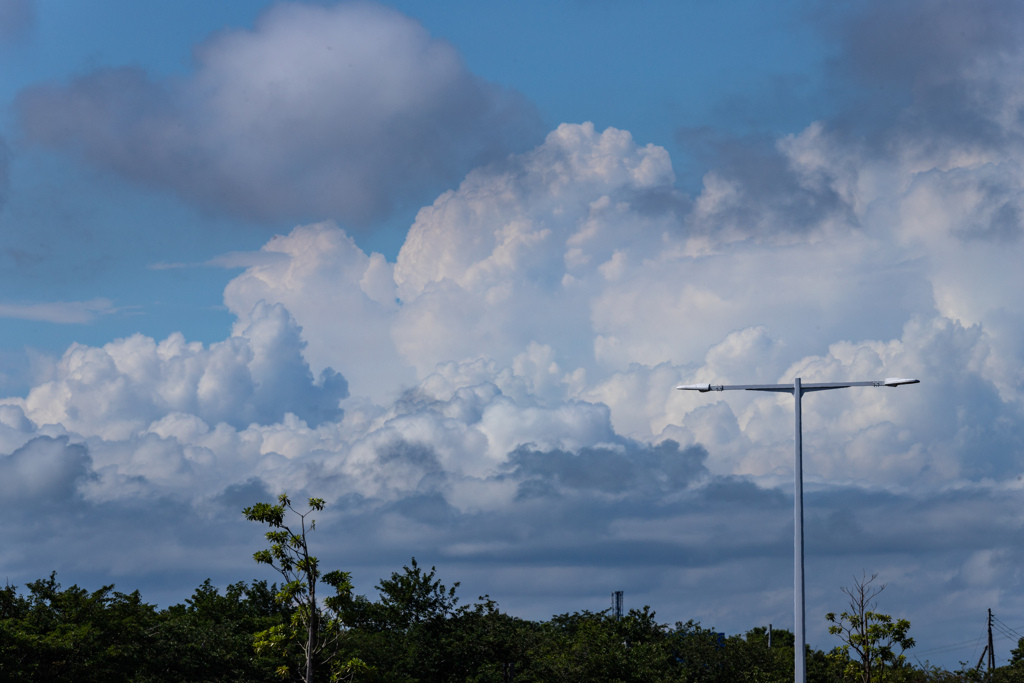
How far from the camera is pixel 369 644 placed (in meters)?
52.7

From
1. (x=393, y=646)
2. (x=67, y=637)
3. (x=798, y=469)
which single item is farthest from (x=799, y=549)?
(x=393, y=646)

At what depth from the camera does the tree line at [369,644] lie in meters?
27.8

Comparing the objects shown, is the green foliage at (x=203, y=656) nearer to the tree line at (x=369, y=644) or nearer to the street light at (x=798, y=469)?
the tree line at (x=369, y=644)

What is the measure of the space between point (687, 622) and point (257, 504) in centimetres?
4384

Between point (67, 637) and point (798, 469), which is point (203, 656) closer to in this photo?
point (67, 637)

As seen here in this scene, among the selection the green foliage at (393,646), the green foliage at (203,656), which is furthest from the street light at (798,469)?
the green foliage at (203,656)

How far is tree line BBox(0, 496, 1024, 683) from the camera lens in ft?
91.2

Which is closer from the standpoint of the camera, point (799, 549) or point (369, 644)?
point (799, 549)

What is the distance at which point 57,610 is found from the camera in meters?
40.8

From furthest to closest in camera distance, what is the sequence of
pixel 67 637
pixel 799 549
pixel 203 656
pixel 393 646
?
pixel 393 646 → pixel 203 656 → pixel 67 637 → pixel 799 549

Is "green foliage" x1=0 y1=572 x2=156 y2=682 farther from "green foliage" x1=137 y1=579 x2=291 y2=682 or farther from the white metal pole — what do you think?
the white metal pole

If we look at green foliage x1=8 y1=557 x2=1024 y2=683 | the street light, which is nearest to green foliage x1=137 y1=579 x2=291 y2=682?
green foliage x1=8 y1=557 x2=1024 y2=683

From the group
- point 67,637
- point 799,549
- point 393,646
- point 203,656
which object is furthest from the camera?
point 393,646

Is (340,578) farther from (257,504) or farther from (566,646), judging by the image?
(566,646)
